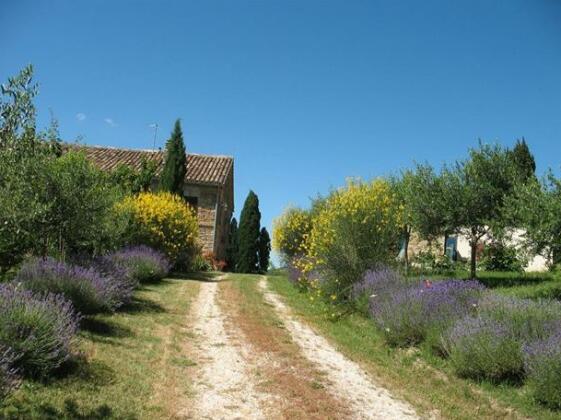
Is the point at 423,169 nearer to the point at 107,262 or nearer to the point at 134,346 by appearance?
the point at 107,262

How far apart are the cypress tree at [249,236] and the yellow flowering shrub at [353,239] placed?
15.5 meters

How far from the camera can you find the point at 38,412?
4699mm

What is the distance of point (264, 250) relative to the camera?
Result: 96.9 feet

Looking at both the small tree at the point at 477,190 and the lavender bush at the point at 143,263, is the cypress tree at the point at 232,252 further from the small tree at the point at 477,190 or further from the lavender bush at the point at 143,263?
the small tree at the point at 477,190

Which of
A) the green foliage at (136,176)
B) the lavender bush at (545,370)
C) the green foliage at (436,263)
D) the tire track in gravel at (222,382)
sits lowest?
the tire track in gravel at (222,382)

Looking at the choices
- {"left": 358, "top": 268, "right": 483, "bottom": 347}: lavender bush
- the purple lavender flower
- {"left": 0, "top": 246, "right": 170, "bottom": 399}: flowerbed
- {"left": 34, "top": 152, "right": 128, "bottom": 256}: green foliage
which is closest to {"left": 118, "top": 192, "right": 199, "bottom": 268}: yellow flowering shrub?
{"left": 0, "top": 246, "right": 170, "bottom": 399}: flowerbed

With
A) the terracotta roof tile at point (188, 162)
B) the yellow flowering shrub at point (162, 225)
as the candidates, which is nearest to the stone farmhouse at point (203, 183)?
the terracotta roof tile at point (188, 162)

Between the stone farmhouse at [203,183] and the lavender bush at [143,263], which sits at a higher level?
the stone farmhouse at [203,183]

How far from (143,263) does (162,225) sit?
3078mm

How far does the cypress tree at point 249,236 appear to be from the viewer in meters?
27.9

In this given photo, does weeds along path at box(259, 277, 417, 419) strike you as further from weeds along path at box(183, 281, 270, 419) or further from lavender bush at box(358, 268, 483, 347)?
lavender bush at box(358, 268, 483, 347)

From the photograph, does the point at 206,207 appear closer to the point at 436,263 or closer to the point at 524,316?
the point at 436,263

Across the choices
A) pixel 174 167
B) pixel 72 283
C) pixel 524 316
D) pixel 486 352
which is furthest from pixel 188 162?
pixel 486 352

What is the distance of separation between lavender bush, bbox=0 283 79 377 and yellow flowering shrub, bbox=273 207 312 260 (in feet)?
62.0
